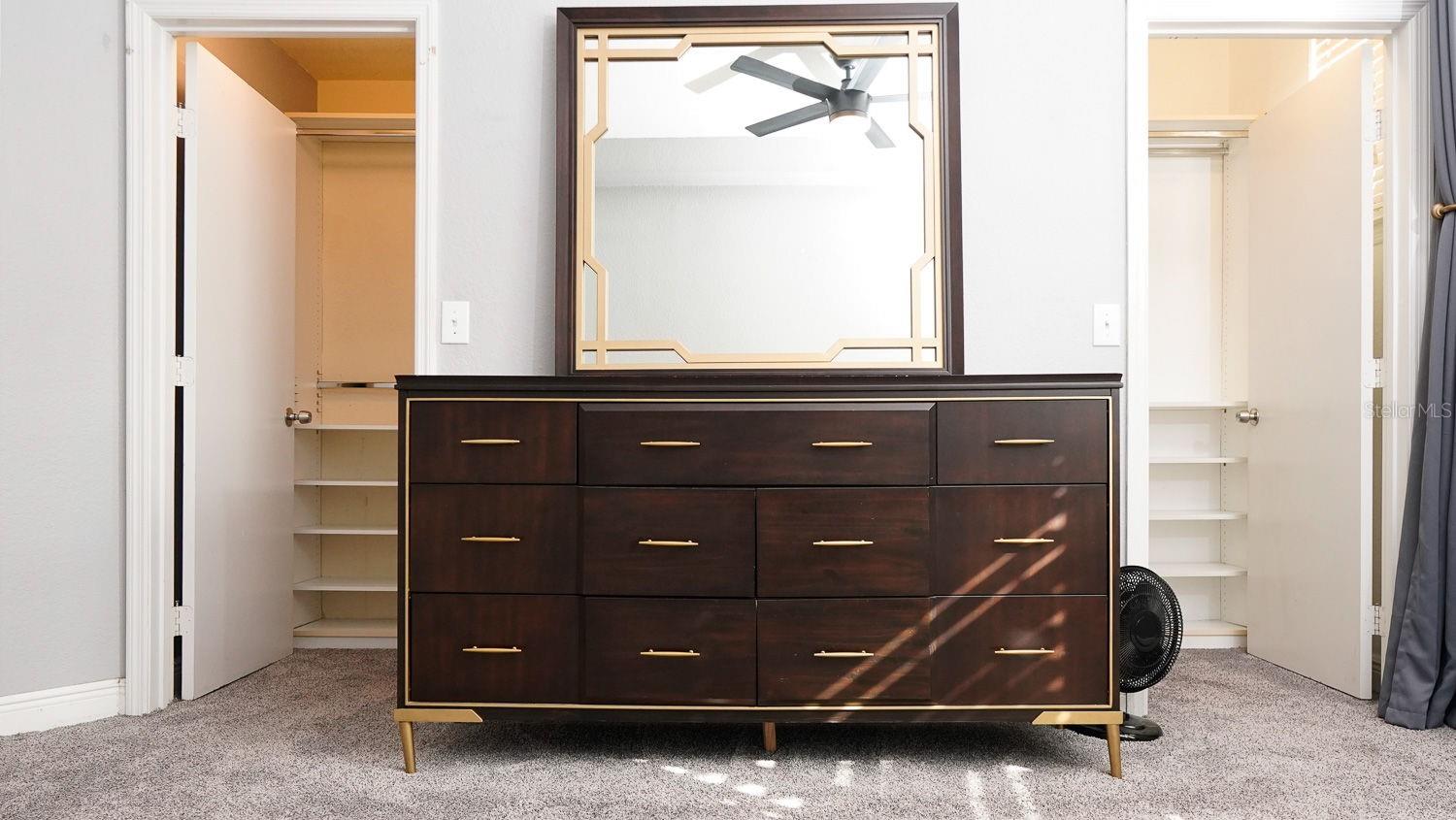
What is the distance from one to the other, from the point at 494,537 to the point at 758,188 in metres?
1.23

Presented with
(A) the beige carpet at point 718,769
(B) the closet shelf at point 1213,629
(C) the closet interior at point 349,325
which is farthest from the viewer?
(C) the closet interior at point 349,325

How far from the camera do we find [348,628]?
342 centimetres

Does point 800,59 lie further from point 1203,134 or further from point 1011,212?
point 1203,134

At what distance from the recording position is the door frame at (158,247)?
98.1 inches

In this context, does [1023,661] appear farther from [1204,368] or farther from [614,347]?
[1204,368]

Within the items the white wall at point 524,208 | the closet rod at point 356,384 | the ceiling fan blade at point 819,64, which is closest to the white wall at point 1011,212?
the white wall at point 524,208

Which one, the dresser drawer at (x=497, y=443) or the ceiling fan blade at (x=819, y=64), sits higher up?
the ceiling fan blade at (x=819, y=64)

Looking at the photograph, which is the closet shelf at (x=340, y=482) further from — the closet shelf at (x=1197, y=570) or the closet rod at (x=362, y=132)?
the closet shelf at (x=1197, y=570)

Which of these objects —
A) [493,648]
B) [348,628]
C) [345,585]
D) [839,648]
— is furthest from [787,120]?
[348,628]

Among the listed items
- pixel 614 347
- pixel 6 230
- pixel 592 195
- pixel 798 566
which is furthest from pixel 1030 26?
pixel 6 230

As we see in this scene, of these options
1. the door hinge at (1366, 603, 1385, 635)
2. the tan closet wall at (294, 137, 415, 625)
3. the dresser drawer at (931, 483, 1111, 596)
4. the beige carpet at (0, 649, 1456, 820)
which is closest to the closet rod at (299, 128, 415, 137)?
the tan closet wall at (294, 137, 415, 625)

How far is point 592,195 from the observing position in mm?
2465

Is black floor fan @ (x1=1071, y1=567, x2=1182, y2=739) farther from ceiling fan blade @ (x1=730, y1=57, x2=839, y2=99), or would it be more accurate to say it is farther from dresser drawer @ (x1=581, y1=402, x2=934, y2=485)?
ceiling fan blade @ (x1=730, y1=57, x2=839, y2=99)

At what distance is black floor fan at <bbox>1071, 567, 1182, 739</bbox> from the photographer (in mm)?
2266
